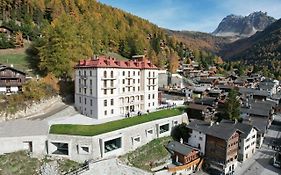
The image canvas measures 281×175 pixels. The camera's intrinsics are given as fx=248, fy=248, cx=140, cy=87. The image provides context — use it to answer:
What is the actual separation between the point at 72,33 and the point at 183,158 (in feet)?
122

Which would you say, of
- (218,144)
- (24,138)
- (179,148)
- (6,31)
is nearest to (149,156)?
(179,148)

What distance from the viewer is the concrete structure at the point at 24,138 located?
35312 millimetres

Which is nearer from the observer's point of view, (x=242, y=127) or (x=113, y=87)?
(x=113, y=87)

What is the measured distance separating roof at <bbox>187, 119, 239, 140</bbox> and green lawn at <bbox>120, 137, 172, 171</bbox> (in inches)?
278

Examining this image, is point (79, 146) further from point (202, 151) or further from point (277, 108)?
point (277, 108)

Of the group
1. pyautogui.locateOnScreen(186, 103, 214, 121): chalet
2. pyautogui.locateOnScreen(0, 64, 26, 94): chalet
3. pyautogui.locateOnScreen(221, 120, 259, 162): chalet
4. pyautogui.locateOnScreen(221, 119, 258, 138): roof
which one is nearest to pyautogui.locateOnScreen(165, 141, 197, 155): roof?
pyautogui.locateOnScreen(221, 120, 259, 162): chalet

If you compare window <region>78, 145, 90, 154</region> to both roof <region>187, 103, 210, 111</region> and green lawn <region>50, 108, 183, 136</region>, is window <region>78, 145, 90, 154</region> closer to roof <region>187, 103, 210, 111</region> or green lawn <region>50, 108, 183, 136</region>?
green lawn <region>50, 108, 183, 136</region>

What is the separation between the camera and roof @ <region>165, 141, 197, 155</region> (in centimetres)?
4335

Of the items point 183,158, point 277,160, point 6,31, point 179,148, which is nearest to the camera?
point 183,158

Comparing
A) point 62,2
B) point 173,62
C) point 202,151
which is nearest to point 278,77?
point 173,62

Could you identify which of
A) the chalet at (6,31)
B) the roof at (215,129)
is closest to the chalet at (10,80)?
the chalet at (6,31)

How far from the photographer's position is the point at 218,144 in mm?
44250

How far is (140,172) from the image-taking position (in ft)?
123

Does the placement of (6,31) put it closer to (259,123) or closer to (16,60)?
(16,60)
